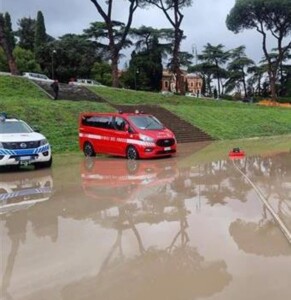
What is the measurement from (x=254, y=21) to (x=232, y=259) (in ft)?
167

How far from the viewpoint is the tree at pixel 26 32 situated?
260 ft

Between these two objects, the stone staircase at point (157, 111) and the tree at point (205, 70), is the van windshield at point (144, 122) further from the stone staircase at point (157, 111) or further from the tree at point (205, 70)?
the tree at point (205, 70)

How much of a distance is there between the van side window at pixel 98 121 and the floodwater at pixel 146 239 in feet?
21.3

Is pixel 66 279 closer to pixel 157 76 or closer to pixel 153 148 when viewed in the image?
pixel 153 148

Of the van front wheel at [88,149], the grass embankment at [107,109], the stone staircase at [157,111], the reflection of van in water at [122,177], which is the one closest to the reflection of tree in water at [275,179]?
the reflection of van in water at [122,177]

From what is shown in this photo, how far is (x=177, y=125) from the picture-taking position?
28125mm

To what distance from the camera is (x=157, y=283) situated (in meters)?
4.52

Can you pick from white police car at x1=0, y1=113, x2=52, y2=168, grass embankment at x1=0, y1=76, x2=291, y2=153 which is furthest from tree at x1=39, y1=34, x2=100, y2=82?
white police car at x1=0, y1=113, x2=52, y2=168

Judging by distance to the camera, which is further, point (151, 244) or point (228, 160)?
point (228, 160)

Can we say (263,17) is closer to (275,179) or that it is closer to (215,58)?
(215,58)

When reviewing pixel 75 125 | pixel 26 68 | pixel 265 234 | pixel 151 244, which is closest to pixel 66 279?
pixel 151 244

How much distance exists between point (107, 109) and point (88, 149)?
9.51 m

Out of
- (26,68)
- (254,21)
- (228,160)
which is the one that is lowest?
(228,160)

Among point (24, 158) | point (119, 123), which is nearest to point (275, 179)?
point (24, 158)
